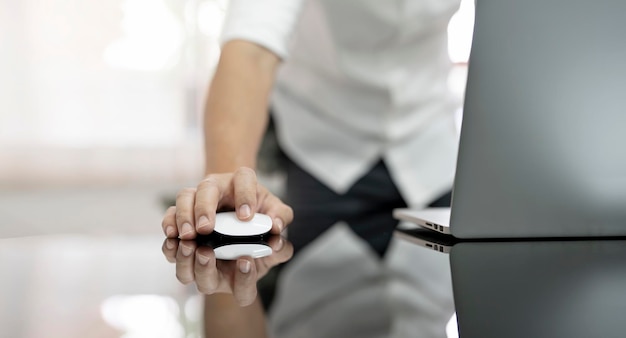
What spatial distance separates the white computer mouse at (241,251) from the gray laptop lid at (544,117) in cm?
22

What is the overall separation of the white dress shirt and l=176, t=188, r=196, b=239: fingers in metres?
0.74

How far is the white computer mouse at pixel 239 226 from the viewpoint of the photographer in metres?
0.90

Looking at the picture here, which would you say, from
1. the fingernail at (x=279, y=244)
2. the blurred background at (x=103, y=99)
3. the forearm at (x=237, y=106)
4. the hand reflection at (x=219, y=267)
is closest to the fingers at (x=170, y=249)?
the hand reflection at (x=219, y=267)

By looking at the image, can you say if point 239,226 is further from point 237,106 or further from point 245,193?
point 237,106

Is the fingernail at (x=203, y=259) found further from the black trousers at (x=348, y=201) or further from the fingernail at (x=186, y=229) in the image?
the black trousers at (x=348, y=201)

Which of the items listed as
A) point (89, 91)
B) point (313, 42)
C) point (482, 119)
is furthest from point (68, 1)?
point (482, 119)

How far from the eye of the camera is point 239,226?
35.6 inches

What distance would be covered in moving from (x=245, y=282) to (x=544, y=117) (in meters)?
0.36

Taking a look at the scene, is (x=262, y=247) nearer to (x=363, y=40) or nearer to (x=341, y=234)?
(x=341, y=234)

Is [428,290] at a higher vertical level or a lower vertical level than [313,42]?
lower

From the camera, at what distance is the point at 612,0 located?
2.48 ft

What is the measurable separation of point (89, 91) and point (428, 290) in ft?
11.7

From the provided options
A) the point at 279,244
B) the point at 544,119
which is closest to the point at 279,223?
the point at 279,244

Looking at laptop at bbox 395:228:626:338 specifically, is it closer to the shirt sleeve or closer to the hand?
A: the hand
